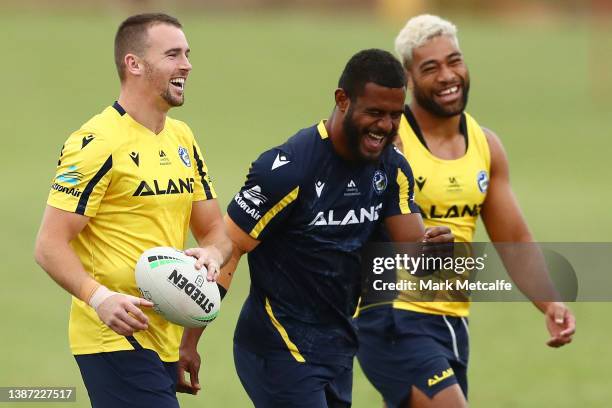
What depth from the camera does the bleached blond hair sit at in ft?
25.8

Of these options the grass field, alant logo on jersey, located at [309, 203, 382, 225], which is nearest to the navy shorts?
alant logo on jersey, located at [309, 203, 382, 225]

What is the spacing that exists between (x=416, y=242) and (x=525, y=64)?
39117mm

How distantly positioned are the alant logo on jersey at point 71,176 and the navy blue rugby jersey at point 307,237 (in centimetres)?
91

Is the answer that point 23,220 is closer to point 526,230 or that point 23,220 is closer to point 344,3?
point 526,230

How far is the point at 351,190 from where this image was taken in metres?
6.57

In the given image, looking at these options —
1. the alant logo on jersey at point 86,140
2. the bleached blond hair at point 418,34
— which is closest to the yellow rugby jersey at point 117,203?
the alant logo on jersey at point 86,140

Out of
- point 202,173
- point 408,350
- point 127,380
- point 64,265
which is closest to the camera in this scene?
point 64,265

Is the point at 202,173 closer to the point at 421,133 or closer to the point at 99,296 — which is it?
the point at 99,296

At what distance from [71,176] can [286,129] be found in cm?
2624

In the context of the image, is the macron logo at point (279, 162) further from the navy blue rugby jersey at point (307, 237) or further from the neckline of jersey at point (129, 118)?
the neckline of jersey at point (129, 118)

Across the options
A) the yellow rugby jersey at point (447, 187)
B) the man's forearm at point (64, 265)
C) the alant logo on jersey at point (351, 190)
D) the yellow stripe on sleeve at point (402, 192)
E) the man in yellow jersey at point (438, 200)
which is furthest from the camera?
the yellow rugby jersey at point (447, 187)

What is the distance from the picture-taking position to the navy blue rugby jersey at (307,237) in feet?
21.3

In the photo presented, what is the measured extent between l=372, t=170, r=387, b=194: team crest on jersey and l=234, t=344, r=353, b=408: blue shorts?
0.94 meters

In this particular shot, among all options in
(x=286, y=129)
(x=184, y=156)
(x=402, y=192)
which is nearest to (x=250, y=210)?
(x=184, y=156)
